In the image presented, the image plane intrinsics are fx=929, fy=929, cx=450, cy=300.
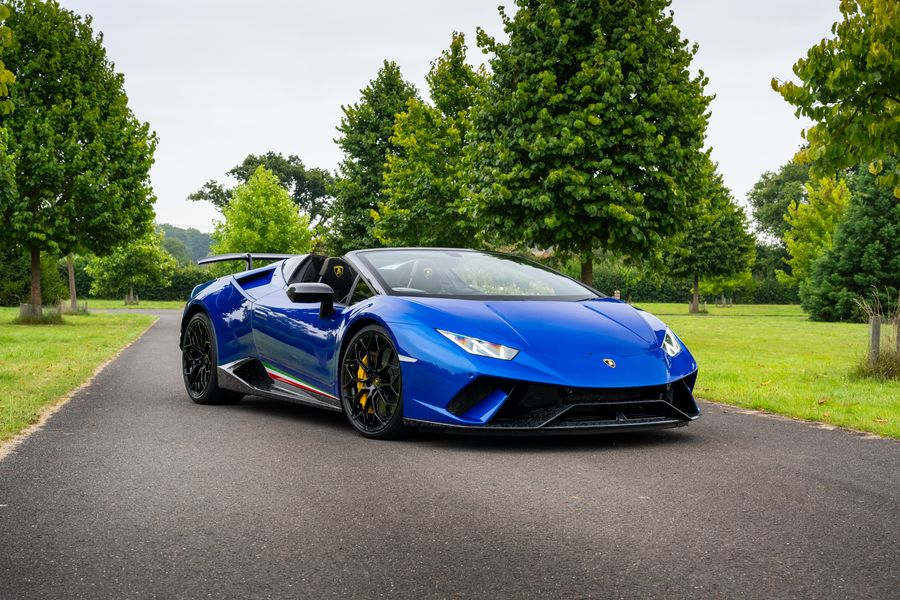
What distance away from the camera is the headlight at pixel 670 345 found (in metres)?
6.27

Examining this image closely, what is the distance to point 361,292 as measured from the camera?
688cm

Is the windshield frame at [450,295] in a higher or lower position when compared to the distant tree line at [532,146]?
lower

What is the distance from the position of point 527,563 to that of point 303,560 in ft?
2.86

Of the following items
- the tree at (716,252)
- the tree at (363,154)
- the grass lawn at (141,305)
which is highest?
the tree at (363,154)

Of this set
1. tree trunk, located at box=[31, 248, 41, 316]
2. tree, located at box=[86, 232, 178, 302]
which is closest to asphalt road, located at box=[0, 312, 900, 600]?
tree trunk, located at box=[31, 248, 41, 316]

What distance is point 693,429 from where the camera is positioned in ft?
23.0

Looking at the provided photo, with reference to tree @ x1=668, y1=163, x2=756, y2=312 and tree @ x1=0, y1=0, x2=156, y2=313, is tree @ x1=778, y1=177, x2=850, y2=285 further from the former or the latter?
tree @ x1=0, y1=0, x2=156, y2=313

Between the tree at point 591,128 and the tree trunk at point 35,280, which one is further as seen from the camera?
the tree trunk at point 35,280

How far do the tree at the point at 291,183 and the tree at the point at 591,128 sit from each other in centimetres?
7531

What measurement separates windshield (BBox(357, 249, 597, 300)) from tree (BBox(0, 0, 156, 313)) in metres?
20.6

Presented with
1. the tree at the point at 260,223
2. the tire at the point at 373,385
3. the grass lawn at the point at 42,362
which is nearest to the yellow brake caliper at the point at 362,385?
the tire at the point at 373,385

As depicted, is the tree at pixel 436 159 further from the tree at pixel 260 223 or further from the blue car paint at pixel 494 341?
the tree at pixel 260 223

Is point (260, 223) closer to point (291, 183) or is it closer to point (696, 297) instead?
point (696, 297)

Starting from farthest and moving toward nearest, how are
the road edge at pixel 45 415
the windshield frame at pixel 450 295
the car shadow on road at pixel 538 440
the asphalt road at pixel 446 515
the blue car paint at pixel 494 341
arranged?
the windshield frame at pixel 450 295
the road edge at pixel 45 415
the car shadow on road at pixel 538 440
the blue car paint at pixel 494 341
the asphalt road at pixel 446 515
